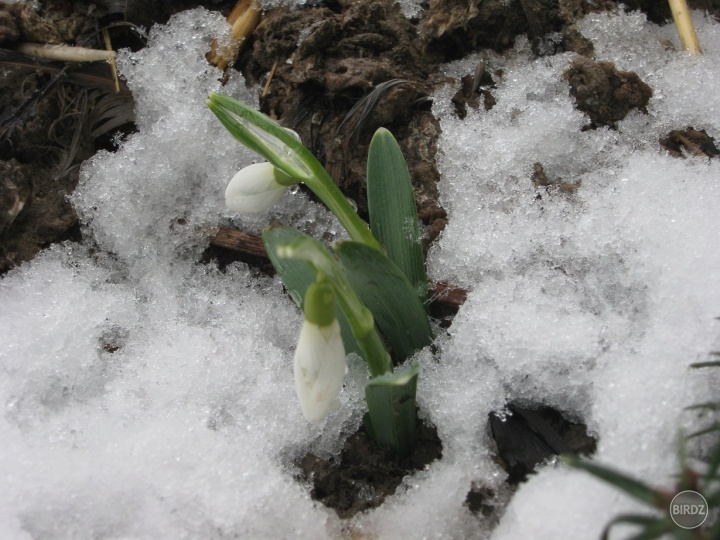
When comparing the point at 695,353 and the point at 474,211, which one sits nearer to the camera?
the point at 695,353

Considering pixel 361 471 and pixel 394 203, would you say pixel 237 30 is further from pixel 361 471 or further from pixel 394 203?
pixel 361 471

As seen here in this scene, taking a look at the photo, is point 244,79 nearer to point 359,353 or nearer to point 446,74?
point 446,74

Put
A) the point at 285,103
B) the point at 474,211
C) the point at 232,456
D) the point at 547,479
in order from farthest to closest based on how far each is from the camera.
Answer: the point at 285,103
the point at 474,211
the point at 232,456
the point at 547,479

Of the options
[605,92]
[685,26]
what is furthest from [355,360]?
Result: [685,26]

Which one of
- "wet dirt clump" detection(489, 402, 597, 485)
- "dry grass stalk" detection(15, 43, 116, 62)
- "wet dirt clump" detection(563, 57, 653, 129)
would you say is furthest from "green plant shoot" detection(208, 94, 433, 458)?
"dry grass stalk" detection(15, 43, 116, 62)

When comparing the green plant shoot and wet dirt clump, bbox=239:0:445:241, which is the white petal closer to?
the green plant shoot

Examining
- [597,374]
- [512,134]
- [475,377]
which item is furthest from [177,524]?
[512,134]
